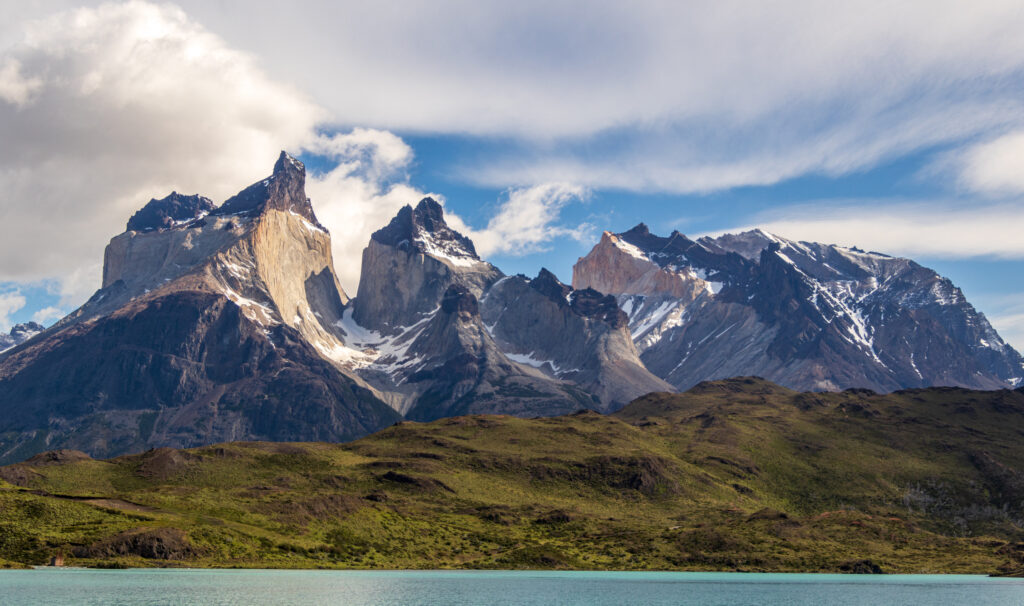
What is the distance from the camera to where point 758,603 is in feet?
499

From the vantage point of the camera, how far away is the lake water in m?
137

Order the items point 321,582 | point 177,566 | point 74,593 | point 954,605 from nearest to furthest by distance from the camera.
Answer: point 74,593 → point 954,605 → point 321,582 → point 177,566

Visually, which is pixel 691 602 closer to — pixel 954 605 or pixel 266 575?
pixel 954 605

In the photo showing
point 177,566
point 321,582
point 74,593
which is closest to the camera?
point 74,593

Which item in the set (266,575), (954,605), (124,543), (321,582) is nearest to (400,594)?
(321,582)

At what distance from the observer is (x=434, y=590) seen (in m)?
162

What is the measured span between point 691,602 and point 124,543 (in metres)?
113

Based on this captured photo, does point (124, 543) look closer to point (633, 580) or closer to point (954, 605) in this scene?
point (633, 580)

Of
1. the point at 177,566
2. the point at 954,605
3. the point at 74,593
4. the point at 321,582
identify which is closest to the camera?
the point at 74,593

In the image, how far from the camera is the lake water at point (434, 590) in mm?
136625

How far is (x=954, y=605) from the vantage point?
14738 cm

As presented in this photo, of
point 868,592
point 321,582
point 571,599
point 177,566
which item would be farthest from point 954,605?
point 177,566

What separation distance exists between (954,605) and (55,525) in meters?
165

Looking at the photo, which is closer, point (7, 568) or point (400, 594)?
point (400, 594)
